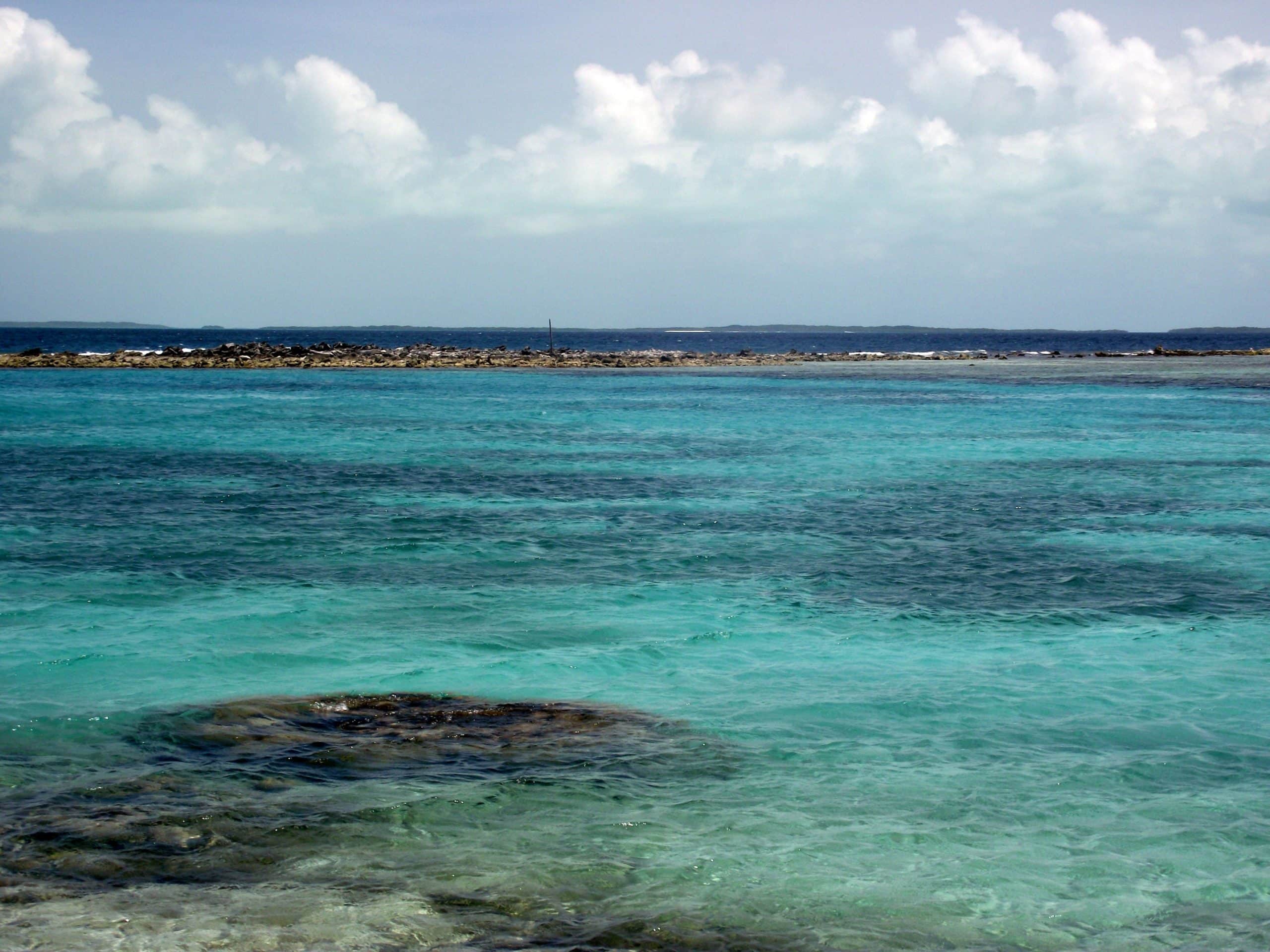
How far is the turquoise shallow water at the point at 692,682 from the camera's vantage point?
279 inches

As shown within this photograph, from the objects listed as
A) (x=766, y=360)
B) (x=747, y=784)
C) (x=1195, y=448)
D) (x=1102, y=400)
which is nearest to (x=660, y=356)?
(x=766, y=360)

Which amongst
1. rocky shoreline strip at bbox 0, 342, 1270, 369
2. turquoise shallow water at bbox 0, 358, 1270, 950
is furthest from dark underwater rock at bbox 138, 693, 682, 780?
rocky shoreline strip at bbox 0, 342, 1270, 369

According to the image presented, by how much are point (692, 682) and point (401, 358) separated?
74323 mm

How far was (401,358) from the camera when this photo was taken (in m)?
83.4

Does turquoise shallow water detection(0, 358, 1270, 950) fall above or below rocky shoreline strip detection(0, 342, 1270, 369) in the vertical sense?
below

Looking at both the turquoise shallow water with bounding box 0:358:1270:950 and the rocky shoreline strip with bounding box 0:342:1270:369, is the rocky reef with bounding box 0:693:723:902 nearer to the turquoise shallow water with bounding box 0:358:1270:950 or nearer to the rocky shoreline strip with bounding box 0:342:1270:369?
the turquoise shallow water with bounding box 0:358:1270:950

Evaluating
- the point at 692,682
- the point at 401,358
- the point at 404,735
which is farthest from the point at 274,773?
the point at 401,358

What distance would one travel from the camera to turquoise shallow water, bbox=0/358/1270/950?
279 inches

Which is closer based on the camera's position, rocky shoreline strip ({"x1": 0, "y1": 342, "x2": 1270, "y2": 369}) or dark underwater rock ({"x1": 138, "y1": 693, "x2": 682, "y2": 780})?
dark underwater rock ({"x1": 138, "y1": 693, "x2": 682, "y2": 780})

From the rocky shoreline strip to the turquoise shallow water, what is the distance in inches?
1954

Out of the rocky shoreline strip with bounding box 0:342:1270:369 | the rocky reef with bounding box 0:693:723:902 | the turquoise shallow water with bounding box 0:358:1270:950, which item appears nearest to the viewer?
the turquoise shallow water with bounding box 0:358:1270:950

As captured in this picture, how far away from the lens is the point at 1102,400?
5275cm

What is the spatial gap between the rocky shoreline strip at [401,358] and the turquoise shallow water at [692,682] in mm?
49636

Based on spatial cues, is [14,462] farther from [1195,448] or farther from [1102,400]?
[1102,400]
